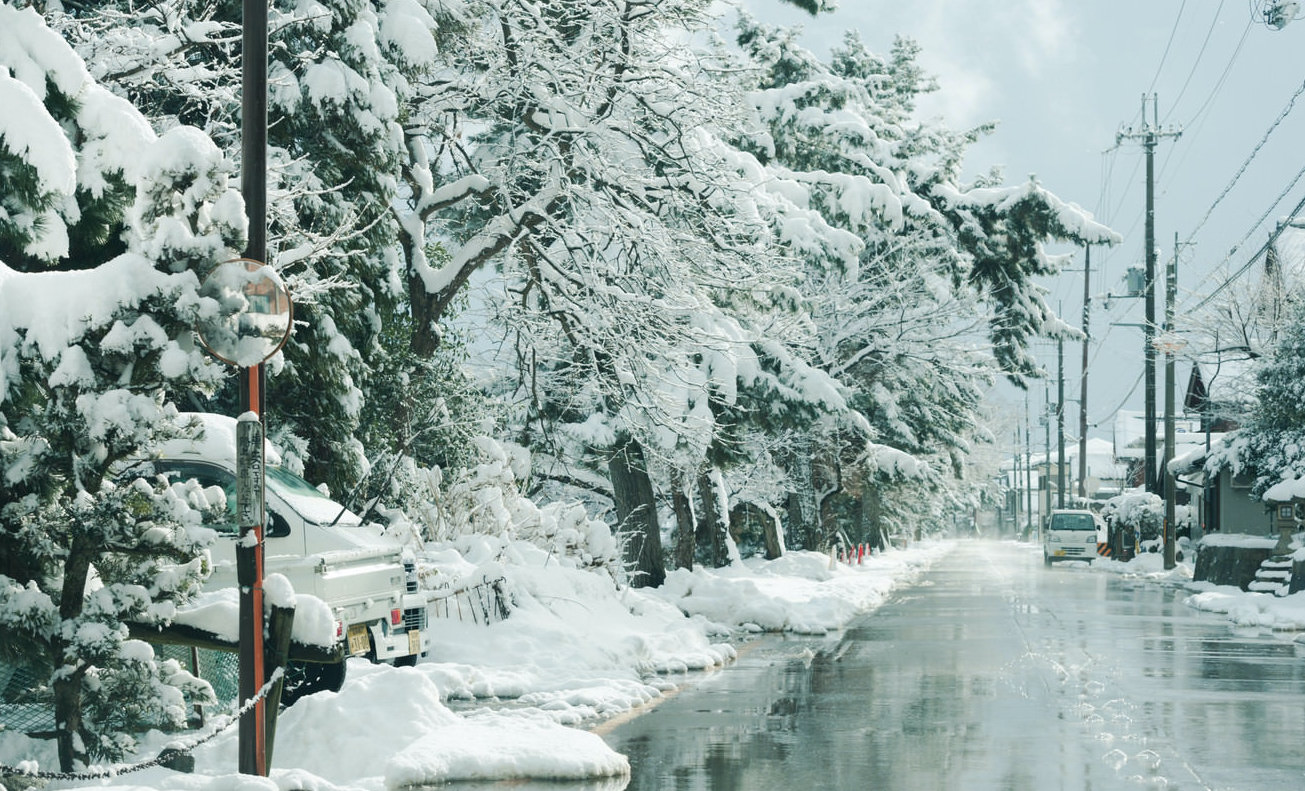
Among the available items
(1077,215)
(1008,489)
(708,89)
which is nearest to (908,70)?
(1077,215)

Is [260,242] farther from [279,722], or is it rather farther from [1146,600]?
[1146,600]

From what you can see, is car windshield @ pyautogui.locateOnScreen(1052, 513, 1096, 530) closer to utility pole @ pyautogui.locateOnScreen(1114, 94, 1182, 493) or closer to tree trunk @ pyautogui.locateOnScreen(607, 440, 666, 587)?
utility pole @ pyautogui.locateOnScreen(1114, 94, 1182, 493)

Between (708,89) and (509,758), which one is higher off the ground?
(708,89)

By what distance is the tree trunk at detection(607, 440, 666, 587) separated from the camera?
25.7 m

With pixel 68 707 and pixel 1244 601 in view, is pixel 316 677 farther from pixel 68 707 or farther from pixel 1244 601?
pixel 1244 601

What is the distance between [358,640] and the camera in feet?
41.1

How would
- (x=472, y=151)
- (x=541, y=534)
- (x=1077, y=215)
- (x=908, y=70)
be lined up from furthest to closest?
(x=908, y=70) < (x=1077, y=215) < (x=472, y=151) < (x=541, y=534)

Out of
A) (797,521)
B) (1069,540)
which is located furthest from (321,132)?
(1069,540)

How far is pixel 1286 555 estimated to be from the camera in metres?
32.7

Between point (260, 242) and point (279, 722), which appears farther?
point (279, 722)

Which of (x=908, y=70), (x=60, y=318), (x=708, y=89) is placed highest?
(x=908, y=70)

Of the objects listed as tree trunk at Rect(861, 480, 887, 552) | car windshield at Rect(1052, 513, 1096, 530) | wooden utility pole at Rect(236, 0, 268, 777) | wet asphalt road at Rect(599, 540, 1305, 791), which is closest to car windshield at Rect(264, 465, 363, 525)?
wet asphalt road at Rect(599, 540, 1305, 791)

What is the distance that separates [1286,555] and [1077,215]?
9719 mm

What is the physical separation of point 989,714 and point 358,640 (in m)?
5.38
